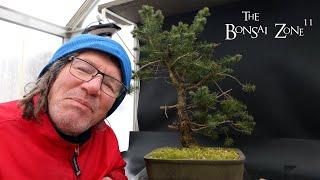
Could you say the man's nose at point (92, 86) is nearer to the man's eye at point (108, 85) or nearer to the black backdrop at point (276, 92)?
the man's eye at point (108, 85)

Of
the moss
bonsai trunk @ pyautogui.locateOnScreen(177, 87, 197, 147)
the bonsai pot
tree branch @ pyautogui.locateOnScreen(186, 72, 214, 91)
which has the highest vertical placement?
tree branch @ pyautogui.locateOnScreen(186, 72, 214, 91)

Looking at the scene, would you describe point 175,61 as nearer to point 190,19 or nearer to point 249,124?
point 249,124

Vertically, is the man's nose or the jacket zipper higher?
the man's nose

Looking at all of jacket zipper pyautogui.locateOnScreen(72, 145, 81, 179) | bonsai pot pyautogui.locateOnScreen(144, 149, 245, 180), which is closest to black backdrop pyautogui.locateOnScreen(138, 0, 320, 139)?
bonsai pot pyautogui.locateOnScreen(144, 149, 245, 180)

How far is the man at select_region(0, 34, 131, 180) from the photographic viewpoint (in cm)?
76

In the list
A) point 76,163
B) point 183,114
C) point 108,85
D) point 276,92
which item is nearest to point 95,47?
point 108,85

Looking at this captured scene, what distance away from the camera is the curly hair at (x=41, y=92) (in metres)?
0.80

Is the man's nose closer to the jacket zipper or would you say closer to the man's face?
the man's face

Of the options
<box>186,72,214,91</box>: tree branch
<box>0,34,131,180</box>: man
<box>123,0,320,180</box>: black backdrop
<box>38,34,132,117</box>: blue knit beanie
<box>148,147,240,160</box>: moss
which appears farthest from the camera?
<box>123,0,320,180</box>: black backdrop

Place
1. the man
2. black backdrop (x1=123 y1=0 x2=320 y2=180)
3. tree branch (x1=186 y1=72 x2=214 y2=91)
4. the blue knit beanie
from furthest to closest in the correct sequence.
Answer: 1. black backdrop (x1=123 y1=0 x2=320 y2=180)
2. tree branch (x1=186 y1=72 x2=214 y2=91)
3. the blue knit beanie
4. the man

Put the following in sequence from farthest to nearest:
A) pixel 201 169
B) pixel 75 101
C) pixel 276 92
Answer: pixel 276 92, pixel 201 169, pixel 75 101

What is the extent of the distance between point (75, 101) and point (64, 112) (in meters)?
0.04

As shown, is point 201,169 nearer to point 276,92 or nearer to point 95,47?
point 95,47

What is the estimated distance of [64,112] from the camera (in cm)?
81
